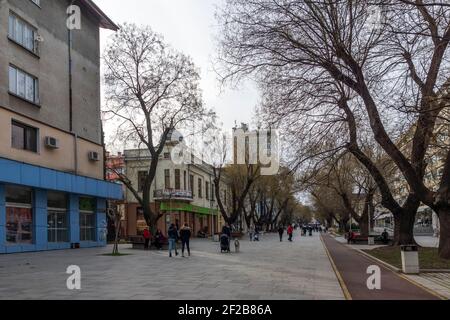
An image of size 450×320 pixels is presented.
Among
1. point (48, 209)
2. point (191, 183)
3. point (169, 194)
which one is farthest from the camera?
point (191, 183)

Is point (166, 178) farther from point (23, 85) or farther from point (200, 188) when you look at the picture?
point (23, 85)

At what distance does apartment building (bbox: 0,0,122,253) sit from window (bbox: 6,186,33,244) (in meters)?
0.05

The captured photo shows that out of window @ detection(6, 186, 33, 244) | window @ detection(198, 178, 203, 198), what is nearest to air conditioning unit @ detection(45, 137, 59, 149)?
window @ detection(6, 186, 33, 244)

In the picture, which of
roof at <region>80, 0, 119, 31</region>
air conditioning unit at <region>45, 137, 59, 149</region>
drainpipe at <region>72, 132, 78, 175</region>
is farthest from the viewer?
roof at <region>80, 0, 119, 31</region>

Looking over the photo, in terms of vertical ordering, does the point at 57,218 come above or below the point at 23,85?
below

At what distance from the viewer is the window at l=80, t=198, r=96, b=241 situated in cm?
3584

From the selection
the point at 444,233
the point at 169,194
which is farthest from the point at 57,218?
the point at 169,194

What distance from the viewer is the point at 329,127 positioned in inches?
958

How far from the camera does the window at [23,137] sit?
90.4 ft

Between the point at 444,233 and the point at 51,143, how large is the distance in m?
21.5

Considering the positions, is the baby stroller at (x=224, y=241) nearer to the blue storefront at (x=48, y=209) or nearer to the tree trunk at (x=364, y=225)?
the blue storefront at (x=48, y=209)

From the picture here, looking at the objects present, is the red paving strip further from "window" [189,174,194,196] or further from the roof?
"window" [189,174,194,196]

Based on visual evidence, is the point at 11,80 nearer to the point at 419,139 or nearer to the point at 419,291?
the point at 419,139

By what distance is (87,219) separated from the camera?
3678cm
